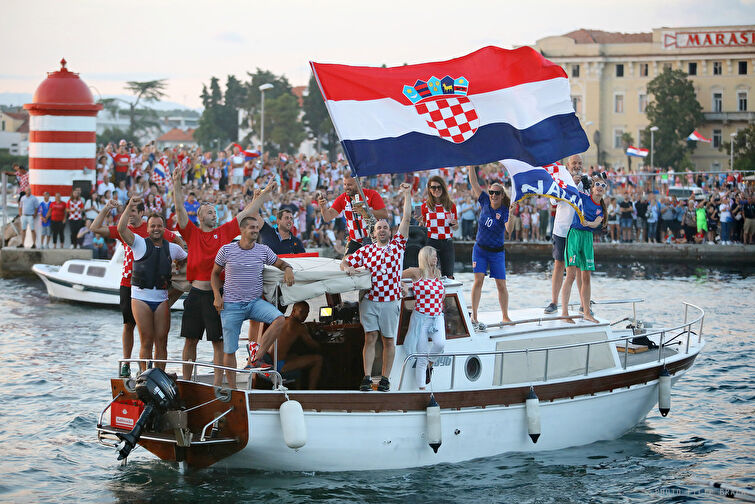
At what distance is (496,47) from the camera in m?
13.9

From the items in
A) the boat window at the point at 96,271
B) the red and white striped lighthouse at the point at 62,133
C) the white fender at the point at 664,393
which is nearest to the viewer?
the white fender at the point at 664,393

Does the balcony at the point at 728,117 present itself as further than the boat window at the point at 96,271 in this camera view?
Yes

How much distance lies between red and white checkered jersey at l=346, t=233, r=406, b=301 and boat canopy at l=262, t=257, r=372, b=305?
0.13 metres

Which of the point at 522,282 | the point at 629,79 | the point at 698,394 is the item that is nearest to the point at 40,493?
the point at 698,394

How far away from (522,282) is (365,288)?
22.6 metres

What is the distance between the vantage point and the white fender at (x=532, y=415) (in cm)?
1277

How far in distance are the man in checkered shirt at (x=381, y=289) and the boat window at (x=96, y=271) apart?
16754 mm

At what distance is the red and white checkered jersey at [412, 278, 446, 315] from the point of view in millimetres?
12328

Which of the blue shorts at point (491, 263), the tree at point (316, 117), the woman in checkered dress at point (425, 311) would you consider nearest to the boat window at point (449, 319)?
the woman in checkered dress at point (425, 311)

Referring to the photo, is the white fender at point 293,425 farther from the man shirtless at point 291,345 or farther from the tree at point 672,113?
the tree at point 672,113

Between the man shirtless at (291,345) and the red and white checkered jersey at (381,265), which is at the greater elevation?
the red and white checkered jersey at (381,265)

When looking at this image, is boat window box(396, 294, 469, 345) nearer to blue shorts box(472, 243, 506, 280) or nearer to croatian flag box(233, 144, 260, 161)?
blue shorts box(472, 243, 506, 280)

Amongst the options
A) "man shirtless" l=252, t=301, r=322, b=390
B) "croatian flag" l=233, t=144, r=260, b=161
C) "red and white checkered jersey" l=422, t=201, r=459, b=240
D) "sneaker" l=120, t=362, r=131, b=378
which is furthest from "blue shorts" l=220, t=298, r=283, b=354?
"croatian flag" l=233, t=144, r=260, b=161

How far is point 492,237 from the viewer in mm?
14359
